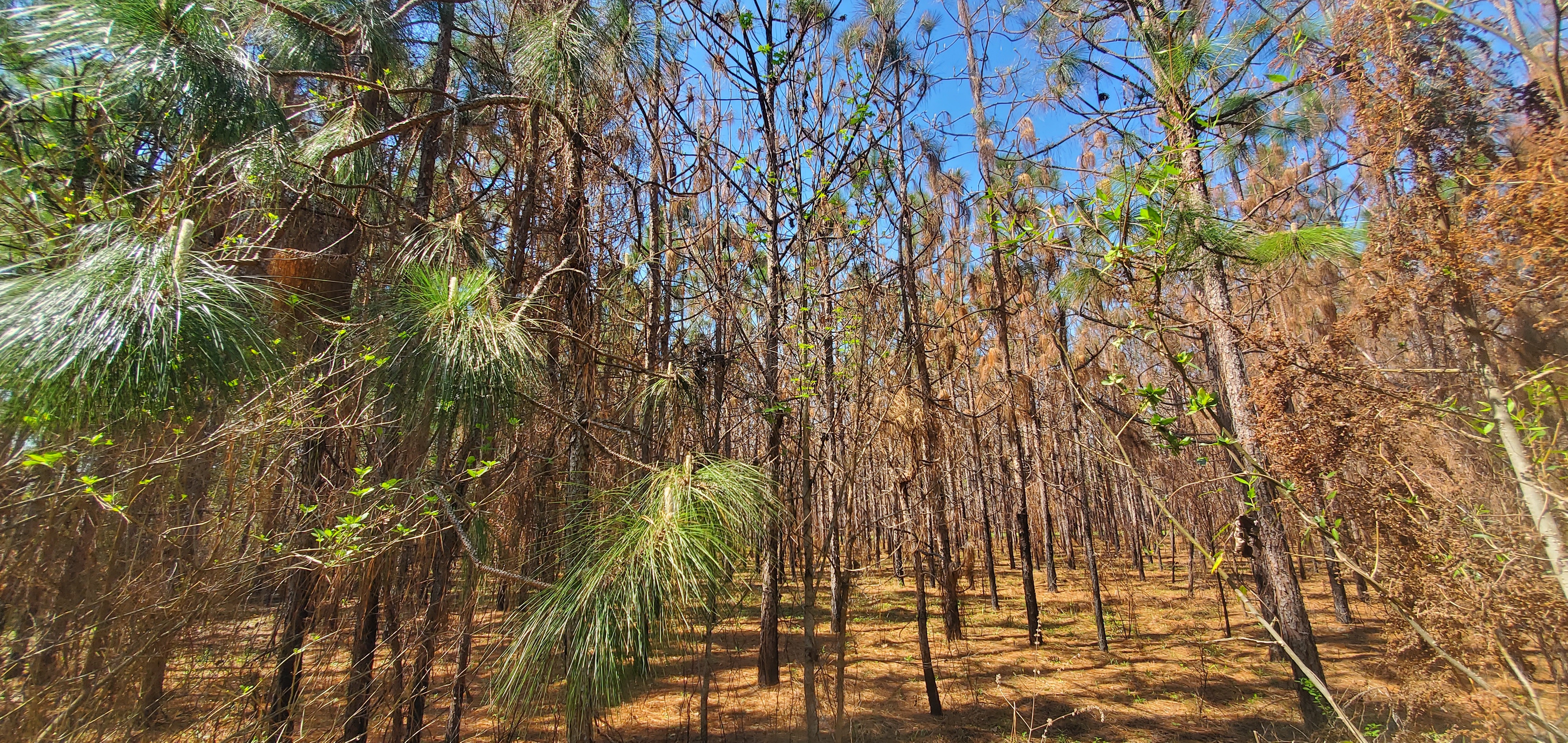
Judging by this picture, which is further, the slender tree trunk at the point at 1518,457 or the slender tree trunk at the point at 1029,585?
the slender tree trunk at the point at 1029,585

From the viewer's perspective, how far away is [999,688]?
18.7ft

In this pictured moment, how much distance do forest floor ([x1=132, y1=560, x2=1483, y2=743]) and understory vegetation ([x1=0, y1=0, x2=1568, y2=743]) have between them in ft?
0.39

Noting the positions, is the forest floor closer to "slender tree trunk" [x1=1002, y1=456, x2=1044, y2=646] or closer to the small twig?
"slender tree trunk" [x1=1002, y1=456, x2=1044, y2=646]

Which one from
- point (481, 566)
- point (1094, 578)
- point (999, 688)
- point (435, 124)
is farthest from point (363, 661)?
point (1094, 578)

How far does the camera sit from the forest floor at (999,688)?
2752 millimetres

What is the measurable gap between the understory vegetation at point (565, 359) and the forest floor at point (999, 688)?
4.7 inches

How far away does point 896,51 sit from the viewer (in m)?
5.30

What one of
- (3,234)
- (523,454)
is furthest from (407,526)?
(3,234)

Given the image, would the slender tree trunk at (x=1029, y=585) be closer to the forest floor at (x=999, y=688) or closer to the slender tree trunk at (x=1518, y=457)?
the forest floor at (x=999, y=688)

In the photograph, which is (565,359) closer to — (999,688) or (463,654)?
(463,654)

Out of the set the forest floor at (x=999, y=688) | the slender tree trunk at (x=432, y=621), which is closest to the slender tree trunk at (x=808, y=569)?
the forest floor at (x=999, y=688)

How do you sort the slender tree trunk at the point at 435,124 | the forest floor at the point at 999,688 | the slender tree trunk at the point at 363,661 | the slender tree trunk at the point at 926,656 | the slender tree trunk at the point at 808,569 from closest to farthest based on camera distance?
the slender tree trunk at the point at 363,661 → the slender tree trunk at the point at 808,569 → the forest floor at the point at 999,688 → the slender tree trunk at the point at 435,124 → the slender tree trunk at the point at 926,656

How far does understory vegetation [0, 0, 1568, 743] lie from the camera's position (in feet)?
4.39

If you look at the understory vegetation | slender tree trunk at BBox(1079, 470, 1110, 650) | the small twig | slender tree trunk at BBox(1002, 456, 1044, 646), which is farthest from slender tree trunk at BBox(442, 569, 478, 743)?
slender tree trunk at BBox(1079, 470, 1110, 650)
